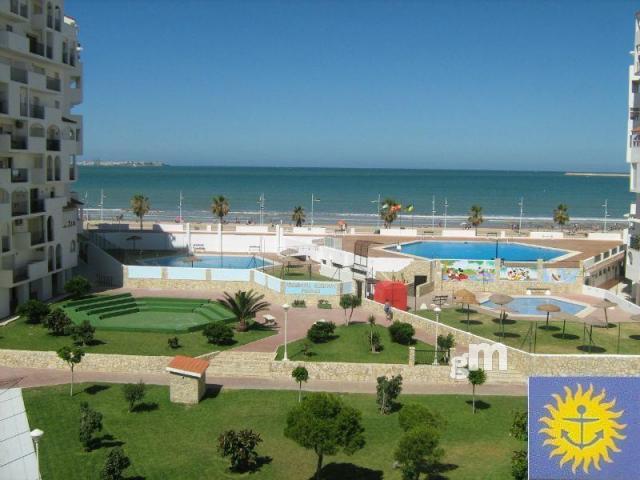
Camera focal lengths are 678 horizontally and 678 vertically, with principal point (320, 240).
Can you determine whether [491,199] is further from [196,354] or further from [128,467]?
[128,467]

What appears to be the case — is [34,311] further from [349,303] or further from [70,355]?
[349,303]

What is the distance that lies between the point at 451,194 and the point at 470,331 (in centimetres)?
12924

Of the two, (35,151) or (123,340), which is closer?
(123,340)

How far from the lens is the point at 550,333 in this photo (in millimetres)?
31234

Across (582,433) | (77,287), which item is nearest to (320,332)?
(77,287)

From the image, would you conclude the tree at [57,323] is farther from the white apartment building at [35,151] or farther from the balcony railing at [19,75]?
the balcony railing at [19,75]

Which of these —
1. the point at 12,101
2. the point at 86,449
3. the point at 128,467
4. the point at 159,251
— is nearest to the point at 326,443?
the point at 128,467

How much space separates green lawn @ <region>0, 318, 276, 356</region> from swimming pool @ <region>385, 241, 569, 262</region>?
21.1 metres

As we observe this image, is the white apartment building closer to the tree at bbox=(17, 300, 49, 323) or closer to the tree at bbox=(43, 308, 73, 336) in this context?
the tree at bbox=(17, 300, 49, 323)

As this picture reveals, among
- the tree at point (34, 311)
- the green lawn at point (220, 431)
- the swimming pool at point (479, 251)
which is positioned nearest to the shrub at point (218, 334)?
the green lawn at point (220, 431)

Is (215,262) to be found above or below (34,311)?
above

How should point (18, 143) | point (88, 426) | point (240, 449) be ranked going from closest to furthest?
point (240, 449) < point (88, 426) < point (18, 143)

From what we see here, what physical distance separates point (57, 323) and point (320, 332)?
39.0 feet

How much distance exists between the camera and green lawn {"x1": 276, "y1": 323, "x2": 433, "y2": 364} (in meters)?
28.1
